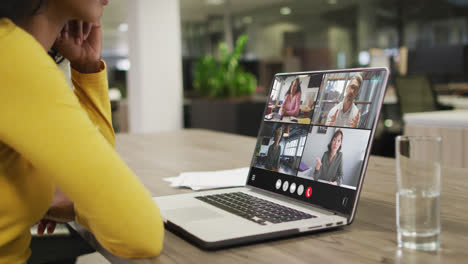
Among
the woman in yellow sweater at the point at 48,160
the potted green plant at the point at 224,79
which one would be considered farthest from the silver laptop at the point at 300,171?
the potted green plant at the point at 224,79

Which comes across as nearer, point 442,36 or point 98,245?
point 98,245

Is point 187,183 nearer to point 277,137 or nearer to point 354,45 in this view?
point 277,137

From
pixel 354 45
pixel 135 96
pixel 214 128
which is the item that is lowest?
pixel 214 128

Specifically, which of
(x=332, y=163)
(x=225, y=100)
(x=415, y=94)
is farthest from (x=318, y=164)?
(x=225, y=100)

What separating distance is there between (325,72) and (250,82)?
419 centimetres

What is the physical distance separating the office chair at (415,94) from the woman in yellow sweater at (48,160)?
3778 mm

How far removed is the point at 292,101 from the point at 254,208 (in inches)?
9.0

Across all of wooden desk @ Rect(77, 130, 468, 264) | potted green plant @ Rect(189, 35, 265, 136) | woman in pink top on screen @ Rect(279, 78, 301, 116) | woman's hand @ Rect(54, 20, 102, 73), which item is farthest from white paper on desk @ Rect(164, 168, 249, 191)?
potted green plant @ Rect(189, 35, 265, 136)

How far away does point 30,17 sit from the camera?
28.1 inches

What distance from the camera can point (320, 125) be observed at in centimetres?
82

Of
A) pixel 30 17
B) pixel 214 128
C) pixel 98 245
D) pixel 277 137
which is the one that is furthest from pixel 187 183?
pixel 214 128

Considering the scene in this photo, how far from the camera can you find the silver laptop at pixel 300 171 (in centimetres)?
71

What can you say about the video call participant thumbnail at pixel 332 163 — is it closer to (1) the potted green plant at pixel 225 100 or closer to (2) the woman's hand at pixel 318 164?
(2) the woman's hand at pixel 318 164

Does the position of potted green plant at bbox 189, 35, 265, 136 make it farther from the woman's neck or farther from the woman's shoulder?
the woman's shoulder
